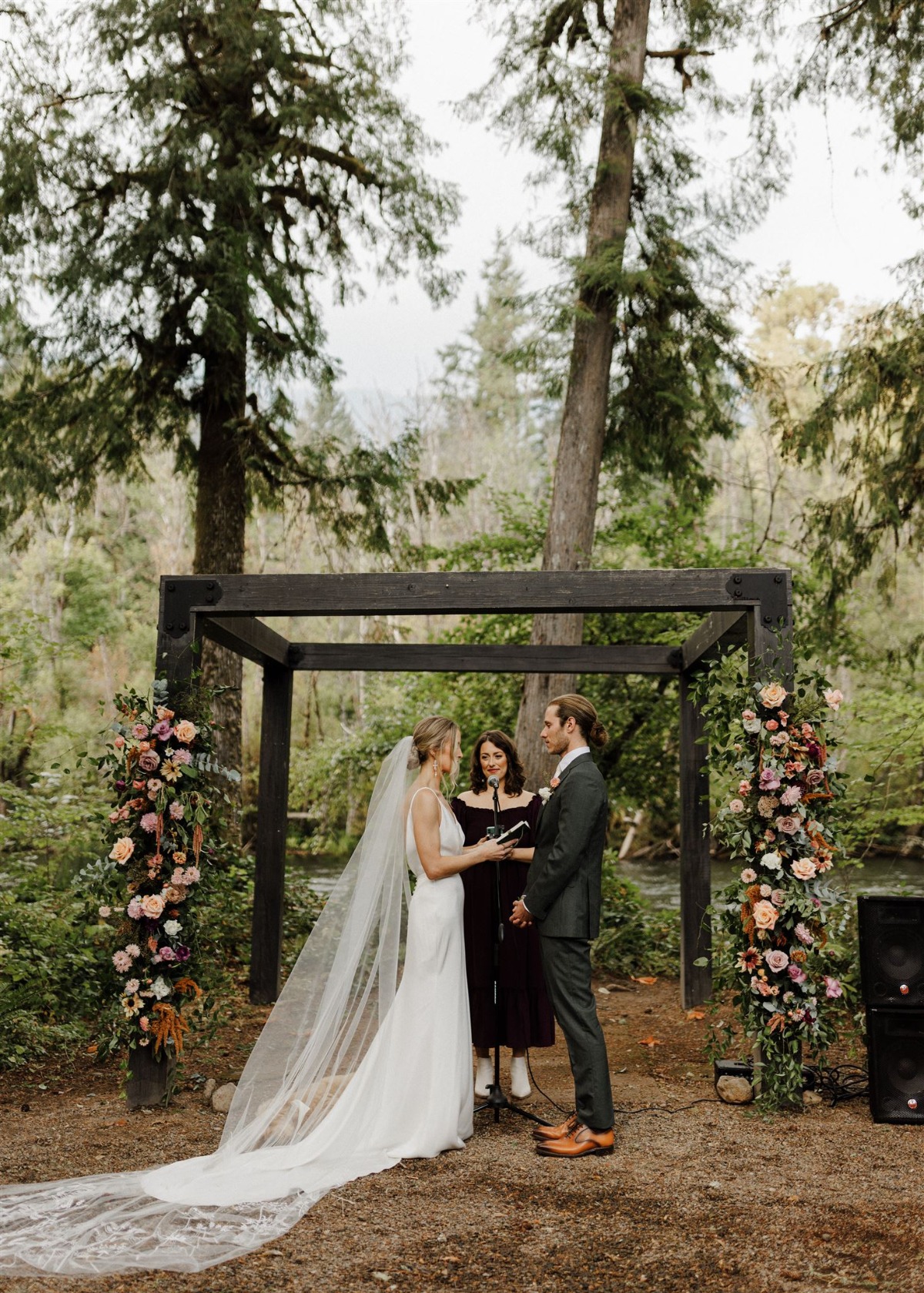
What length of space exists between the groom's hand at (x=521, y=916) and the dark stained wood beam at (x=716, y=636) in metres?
1.91

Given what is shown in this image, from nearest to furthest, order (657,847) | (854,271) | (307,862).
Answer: (307,862) → (657,847) → (854,271)

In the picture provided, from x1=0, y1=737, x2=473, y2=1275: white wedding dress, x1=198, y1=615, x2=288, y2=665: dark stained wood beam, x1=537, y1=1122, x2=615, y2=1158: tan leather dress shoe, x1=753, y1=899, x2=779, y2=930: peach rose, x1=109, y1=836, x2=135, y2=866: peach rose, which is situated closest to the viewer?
x1=0, y1=737, x2=473, y2=1275: white wedding dress

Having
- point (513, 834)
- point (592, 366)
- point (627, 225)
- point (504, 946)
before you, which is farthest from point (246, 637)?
point (627, 225)

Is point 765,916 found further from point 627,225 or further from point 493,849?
point 627,225

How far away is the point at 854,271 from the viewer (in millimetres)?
25188

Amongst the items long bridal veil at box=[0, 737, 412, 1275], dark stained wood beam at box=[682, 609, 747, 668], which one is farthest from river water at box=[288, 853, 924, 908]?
long bridal veil at box=[0, 737, 412, 1275]

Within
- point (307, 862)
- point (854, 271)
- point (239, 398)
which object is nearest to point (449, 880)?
point (239, 398)

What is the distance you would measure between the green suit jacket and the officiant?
850 millimetres

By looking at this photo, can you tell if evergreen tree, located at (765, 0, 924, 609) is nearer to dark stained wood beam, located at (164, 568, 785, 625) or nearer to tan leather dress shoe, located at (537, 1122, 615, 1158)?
dark stained wood beam, located at (164, 568, 785, 625)

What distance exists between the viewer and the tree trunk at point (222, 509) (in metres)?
10.8

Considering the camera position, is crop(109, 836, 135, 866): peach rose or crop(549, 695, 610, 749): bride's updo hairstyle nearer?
crop(549, 695, 610, 749): bride's updo hairstyle

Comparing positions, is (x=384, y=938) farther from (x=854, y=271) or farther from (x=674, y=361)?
(x=854, y=271)

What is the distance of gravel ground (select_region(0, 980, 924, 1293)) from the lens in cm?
347

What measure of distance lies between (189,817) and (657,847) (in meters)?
14.5
